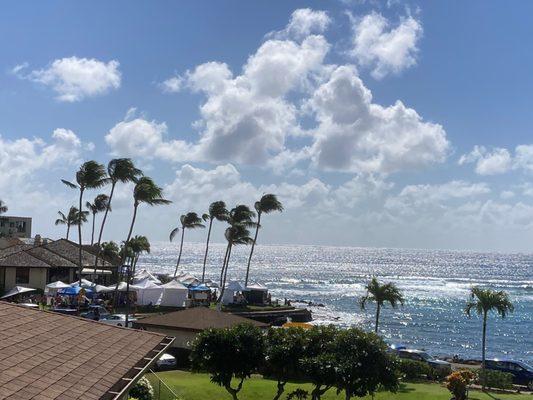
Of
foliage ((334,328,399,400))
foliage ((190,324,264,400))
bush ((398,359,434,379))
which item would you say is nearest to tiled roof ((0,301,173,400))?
foliage ((190,324,264,400))

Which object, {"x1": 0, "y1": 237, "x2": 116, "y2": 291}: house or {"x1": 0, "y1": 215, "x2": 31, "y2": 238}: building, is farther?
{"x1": 0, "y1": 215, "x2": 31, "y2": 238}: building

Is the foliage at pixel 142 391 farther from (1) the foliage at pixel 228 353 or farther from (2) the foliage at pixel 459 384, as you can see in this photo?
(2) the foliage at pixel 459 384

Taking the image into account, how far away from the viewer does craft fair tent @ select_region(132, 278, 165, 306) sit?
2031 inches

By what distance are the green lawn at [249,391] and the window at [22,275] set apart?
3222 centimetres

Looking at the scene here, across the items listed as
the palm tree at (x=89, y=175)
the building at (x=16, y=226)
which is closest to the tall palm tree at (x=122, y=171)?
the palm tree at (x=89, y=175)

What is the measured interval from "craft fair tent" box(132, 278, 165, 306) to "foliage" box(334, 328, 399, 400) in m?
34.6

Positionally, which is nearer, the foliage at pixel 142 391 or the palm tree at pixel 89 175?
the foliage at pixel 142 391

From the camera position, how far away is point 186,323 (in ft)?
93.1

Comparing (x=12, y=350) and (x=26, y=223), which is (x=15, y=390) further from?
(x=26, y=223)

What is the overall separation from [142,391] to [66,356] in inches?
319

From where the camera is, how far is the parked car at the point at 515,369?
3603 centimetres

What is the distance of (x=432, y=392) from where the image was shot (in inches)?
1031

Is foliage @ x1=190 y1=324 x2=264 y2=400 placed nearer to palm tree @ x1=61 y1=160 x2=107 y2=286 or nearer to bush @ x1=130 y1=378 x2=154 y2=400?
bush @ x1=130 y1=378 x2=154 y2=400

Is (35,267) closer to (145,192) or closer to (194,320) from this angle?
(145,192)
